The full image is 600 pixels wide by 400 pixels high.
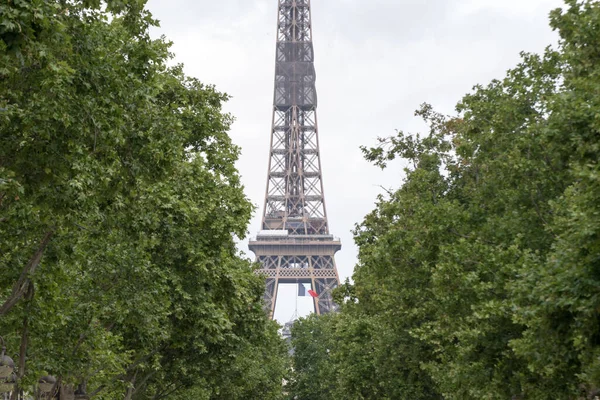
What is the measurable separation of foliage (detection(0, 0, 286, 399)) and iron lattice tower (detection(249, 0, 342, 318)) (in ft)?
244

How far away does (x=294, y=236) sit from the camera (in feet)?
368

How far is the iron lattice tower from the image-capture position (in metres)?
112

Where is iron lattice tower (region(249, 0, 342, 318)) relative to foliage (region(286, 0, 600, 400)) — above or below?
above

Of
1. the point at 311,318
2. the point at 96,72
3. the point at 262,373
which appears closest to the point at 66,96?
the point at 96,72

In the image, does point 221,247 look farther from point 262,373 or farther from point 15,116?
point 262,373

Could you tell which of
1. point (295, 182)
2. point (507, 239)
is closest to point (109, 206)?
point (507, 239)

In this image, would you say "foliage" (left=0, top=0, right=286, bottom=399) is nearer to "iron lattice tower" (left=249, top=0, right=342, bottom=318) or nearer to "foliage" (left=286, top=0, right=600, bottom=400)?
"foliage" (left=286, top=0, right=600, bottom=400)

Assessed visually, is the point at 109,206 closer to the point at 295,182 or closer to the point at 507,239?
the point at 507,239

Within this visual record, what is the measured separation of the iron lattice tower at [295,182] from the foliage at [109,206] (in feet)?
244

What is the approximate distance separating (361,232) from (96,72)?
64.6 ft

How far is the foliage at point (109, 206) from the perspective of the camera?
46.4ft

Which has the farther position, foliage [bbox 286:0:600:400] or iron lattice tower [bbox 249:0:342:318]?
iron lattice tower [bbox 249:0:342:318]

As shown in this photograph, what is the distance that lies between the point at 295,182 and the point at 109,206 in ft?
337

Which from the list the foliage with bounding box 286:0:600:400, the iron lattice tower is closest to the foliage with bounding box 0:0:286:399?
the foliage with bounding box 286:0:600:400
